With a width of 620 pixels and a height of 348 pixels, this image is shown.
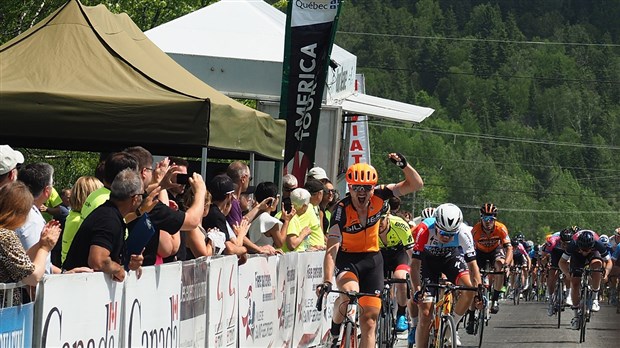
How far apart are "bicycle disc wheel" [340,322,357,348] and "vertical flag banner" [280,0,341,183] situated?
16.4 feet

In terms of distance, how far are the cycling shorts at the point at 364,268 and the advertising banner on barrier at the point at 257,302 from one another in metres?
0.68

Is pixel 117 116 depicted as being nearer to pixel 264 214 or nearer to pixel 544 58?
pixel 264 214

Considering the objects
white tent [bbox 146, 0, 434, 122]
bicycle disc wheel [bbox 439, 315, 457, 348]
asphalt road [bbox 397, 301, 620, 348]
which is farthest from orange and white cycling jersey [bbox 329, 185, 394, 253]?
white tent [bbox 146, 0, 434, 122]

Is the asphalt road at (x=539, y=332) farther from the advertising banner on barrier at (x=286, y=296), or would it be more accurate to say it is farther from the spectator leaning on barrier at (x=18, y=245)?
the spectator leaning on barrier at (x=18, y=245)

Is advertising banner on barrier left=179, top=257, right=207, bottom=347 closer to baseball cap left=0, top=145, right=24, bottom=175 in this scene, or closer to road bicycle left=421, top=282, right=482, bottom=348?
baseball cap left=0, top=145, right=24, bottom=175

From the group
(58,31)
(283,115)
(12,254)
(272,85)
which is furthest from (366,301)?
(272,85)

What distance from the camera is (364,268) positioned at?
1209 cm

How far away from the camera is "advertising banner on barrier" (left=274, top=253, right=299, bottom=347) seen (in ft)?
41.1

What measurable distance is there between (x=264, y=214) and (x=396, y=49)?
16829cm

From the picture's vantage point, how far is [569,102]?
17262 centimetres

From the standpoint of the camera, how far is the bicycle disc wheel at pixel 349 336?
11289mm

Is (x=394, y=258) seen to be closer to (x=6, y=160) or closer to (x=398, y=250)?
(x=398, y=250)

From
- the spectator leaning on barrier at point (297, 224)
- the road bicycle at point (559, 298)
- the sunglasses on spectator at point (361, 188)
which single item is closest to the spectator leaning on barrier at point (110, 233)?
the sunglasses on spectator at point (361, 188)

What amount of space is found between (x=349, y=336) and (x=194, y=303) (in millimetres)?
2333
